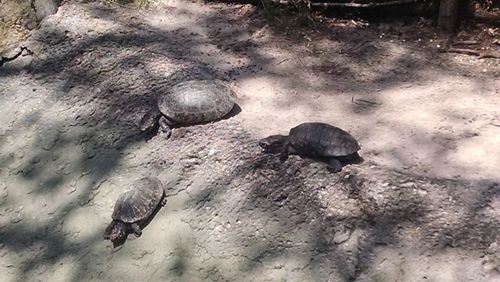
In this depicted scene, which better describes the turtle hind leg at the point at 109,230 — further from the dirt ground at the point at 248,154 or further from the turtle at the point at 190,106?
the turtle at the point at 190,106

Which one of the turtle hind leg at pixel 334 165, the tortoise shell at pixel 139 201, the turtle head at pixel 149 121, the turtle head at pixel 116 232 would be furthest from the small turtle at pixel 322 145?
the turtle head at pixel 116 232

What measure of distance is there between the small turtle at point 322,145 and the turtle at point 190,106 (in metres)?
0.76

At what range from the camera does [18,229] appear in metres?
4.48

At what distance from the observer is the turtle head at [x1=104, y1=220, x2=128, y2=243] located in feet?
13.4

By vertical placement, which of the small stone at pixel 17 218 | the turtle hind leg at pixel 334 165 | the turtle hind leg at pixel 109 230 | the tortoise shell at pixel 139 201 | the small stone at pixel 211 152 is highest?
the turtle hind leg at pixel 334 165

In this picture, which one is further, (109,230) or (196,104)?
(196,104)

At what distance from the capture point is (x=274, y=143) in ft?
14.0

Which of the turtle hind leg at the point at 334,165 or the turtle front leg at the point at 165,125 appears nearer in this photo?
the turtle hind leg at the point at 334,165

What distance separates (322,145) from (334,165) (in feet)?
0.57

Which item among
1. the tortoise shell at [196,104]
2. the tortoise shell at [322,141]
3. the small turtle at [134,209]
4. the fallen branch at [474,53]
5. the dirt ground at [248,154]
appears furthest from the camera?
the fallen branch at [474,53]

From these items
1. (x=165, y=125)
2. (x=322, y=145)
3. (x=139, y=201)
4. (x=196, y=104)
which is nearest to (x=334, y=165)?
(x=322, y=145)

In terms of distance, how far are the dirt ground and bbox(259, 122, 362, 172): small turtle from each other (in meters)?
0.08

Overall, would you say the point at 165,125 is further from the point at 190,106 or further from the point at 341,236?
the point at 341,236

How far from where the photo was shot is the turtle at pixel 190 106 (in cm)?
466
